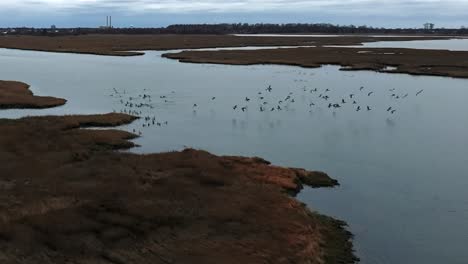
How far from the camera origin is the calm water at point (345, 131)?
15234mm

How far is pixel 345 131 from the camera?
27.3m

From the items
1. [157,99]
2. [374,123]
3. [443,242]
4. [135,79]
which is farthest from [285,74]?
[443,242]

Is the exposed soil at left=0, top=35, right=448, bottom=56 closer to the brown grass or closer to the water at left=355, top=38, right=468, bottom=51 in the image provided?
the water at left=355, top=38, right=468, bottom=51

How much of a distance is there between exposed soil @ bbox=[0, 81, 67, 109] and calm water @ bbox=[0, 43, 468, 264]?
4.14ft

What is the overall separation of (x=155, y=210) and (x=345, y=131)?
15.2 metres

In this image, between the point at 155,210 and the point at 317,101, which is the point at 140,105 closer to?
the point at 317,101

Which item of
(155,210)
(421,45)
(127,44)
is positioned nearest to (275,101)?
(155,210)

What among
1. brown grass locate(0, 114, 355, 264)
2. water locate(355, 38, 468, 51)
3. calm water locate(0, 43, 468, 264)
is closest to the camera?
brown grass locate(0, 114, 355, 264)

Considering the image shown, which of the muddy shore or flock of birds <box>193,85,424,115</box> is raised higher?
flock of birds <box>193,85,424,115</box>

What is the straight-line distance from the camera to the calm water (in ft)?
50.0

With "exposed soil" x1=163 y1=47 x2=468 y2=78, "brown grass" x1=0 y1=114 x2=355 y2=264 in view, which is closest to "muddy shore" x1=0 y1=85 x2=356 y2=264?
"brown grass" x1=0 y1=114 x2=355 y2=264

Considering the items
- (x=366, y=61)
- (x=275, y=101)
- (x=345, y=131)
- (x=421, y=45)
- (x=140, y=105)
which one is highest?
(x=421, y=45)

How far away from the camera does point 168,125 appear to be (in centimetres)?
2858

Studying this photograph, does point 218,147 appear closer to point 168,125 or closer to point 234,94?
point 168,125
